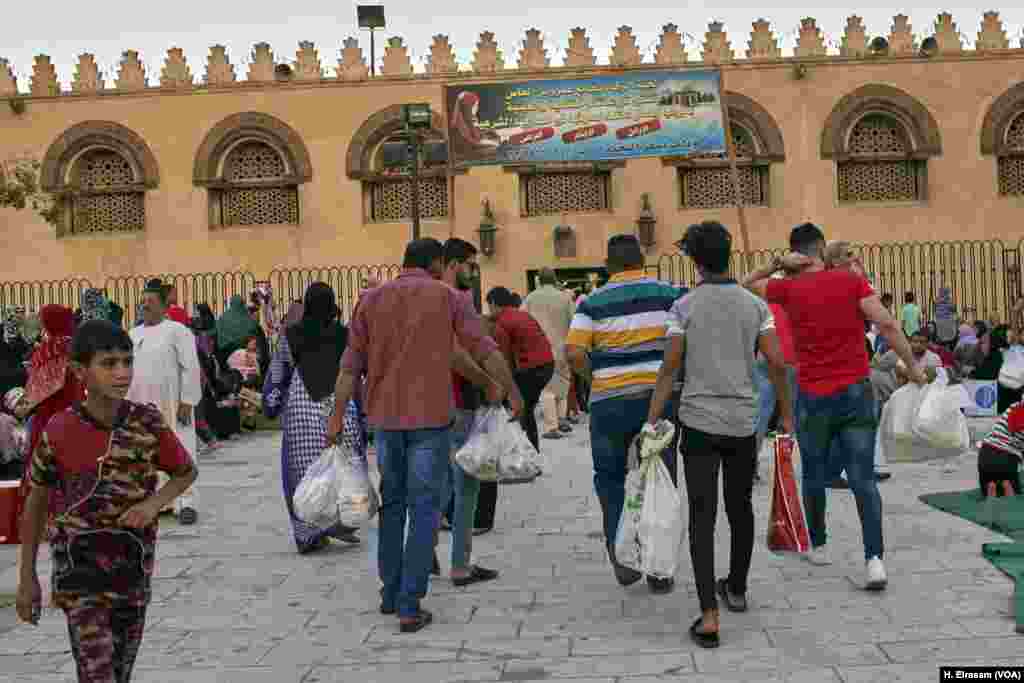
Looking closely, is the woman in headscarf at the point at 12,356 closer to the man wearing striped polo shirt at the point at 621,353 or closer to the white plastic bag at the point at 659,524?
the man wearing striped polo shirt at the point at 621,353

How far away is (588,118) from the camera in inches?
853

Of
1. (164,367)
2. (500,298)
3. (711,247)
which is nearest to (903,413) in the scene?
(711,247)

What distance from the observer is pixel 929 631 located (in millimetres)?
5336

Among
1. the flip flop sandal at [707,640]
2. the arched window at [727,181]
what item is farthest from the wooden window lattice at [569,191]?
the flip flop sandal at [707,640]

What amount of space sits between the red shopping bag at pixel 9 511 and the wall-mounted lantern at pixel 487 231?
16.2m

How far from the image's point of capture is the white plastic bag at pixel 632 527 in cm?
569

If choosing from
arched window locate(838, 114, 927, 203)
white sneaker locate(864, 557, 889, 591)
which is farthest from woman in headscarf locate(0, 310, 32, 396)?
arched window locate(838, 114, 927, 203)

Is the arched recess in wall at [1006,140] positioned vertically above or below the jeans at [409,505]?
above

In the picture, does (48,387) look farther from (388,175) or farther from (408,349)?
(388,175)

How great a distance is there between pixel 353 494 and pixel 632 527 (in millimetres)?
1355

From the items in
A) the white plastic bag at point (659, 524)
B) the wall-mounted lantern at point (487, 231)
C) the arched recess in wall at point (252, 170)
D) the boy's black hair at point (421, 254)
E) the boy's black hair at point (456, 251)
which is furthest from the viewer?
the arched recess in wall at point (252, 170)

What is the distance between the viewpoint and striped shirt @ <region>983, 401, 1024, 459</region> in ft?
28.0

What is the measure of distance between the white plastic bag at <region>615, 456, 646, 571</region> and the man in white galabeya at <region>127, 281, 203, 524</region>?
381 centimetres

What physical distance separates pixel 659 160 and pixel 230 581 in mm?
18523
